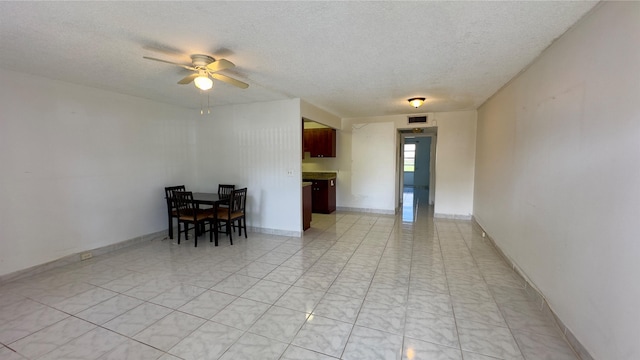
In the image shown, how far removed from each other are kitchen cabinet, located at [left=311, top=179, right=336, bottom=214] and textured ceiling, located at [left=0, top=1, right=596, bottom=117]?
119 inches

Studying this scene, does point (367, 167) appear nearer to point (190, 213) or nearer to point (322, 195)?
point (322, 195)

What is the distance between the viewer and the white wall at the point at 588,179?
4.72 ft

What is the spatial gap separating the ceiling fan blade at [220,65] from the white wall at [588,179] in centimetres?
278

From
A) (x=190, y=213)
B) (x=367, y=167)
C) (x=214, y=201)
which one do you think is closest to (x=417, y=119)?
(x=367, y=167)

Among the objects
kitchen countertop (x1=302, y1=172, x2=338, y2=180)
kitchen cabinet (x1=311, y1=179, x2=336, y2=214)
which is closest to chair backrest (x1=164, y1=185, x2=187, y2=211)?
kitchen countertop (x1=302, y1=172, x2=338, y2=180)

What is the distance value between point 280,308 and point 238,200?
250 cm

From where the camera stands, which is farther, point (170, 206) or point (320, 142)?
point (320, 142)

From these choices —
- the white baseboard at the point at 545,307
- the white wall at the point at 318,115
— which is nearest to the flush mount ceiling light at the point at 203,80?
the white wall at the point at 318,115

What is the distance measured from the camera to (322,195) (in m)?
6.41

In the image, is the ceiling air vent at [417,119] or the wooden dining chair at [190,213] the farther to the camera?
the ceiling air vent at [417,119]

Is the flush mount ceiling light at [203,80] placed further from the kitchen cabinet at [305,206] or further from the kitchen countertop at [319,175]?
the kitchen countertop at [319,175]

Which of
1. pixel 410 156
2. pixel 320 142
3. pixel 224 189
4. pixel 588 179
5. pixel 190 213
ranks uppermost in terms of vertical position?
pixel 320 142

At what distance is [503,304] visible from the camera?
2447mm

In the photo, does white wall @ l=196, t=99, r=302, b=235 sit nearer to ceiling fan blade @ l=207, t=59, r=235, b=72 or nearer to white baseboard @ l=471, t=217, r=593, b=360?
ceiling fan blade @ l=207, t=59, r=235, b=72
